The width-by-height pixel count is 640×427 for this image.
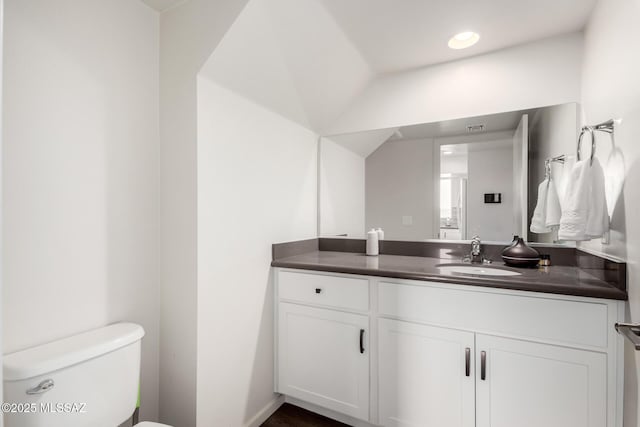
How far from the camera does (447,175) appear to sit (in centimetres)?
206

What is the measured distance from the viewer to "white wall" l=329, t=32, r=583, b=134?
1.71m

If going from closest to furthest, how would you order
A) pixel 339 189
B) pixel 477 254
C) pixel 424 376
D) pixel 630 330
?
pixel 630 330
pixel 424 376
pixel 477 254
pixel 339 189

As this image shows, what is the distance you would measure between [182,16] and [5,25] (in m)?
0.68

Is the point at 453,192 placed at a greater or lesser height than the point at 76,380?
greater

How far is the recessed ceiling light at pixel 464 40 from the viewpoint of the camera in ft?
5.63

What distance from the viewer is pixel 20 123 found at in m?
1.12

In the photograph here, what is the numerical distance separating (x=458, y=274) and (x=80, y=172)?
1.72 meters

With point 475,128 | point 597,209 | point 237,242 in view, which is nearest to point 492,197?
point 475,128

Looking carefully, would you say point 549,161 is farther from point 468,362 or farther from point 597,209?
point 468,362

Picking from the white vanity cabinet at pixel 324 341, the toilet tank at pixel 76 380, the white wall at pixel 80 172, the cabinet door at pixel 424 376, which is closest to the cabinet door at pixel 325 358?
the white vanity cabinet at pixel 324 341

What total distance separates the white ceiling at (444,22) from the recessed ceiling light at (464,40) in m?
0.03

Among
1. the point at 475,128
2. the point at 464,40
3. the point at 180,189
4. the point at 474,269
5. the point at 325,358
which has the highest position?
the point at 464,40

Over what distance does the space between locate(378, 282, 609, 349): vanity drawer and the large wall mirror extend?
0.64 m

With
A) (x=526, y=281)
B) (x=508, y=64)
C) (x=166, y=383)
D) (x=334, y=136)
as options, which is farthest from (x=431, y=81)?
(x=166, y=383)
